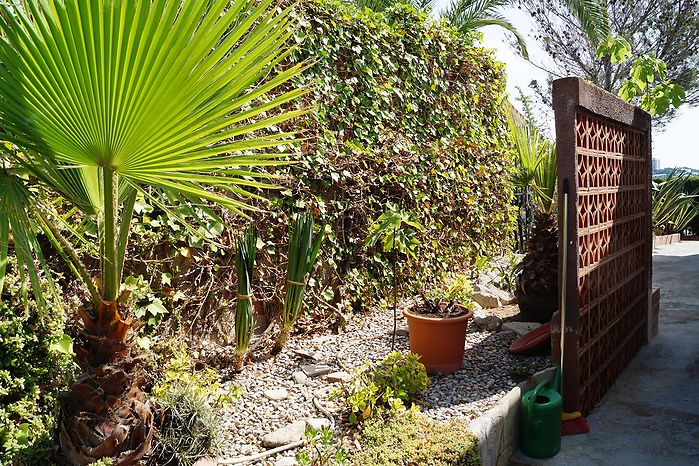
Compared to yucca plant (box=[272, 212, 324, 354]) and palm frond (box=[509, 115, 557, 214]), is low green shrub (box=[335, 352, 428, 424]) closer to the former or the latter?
yucca plant (box=[272, 212, 324, 354])

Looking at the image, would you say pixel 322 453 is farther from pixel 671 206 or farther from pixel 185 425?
pixel 671 206

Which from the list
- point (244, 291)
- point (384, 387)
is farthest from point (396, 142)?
point (384, 387)

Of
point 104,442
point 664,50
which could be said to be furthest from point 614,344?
point 664,50

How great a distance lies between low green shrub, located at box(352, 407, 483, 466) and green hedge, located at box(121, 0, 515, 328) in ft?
4.64

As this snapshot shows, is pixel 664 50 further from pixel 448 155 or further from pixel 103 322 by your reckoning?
pixel 103 322

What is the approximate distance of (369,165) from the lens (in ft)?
15.7

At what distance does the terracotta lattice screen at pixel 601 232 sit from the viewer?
315 centimetres

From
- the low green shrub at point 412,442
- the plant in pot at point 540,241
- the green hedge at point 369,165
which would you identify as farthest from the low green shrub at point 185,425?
the plant in pot at point 540,241

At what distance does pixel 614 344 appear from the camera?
4047 mm

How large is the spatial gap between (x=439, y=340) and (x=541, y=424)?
81 cm

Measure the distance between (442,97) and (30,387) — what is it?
4.82 meters

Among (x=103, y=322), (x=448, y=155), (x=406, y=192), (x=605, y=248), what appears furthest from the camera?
(x=448, y=155)

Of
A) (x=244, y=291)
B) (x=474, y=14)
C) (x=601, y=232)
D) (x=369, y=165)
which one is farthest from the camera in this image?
(x=474, y=14)

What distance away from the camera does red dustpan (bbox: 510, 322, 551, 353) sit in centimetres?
377
